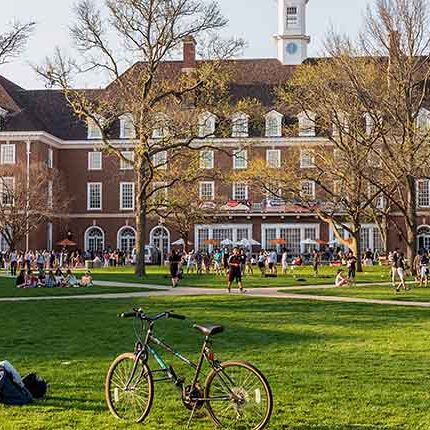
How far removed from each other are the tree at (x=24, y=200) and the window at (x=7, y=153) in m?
1.80

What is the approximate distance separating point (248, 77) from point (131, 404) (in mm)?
64356

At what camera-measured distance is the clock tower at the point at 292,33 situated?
7250 centimetres

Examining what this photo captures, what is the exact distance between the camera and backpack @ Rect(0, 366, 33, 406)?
29.1 feet

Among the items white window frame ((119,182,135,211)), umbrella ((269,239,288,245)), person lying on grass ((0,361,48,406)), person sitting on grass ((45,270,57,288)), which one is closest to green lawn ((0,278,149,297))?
person sitting on grass ((45,270,57,288))

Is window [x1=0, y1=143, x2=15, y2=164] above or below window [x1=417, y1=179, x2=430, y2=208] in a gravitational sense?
above

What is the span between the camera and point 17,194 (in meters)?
56.5

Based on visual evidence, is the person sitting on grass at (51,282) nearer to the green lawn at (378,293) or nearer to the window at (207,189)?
the green lawn at (378,293)

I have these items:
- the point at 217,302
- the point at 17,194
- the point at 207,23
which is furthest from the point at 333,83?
the point at 17,194

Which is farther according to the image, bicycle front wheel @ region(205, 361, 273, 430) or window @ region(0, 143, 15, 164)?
window @ region(0, 143, 15, 164)

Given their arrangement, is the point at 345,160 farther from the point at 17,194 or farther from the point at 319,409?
the point at 319,409

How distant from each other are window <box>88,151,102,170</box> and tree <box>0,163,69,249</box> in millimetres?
6414

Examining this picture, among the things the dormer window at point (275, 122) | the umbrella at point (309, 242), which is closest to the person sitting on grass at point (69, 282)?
the umbrella at point (309, 242)

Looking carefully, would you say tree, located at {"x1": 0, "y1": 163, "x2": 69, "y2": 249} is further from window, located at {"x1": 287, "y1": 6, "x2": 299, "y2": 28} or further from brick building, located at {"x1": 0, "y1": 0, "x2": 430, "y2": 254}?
window, located at {"x1": 287, "y1": 6, "x2": 299, "y2": 28}

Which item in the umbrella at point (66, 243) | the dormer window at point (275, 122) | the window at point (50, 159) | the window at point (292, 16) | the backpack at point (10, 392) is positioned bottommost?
the backpack at point (10, 392)
